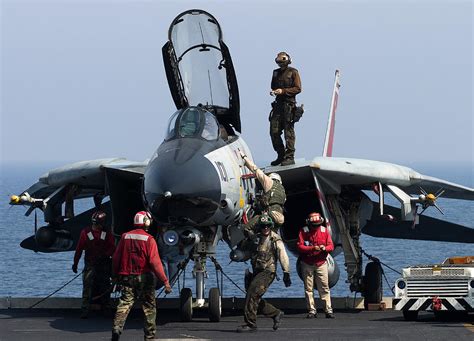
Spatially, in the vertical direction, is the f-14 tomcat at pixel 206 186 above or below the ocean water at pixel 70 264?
above

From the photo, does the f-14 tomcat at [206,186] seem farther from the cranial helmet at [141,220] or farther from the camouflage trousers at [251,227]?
the cranial helmet at [141,220]

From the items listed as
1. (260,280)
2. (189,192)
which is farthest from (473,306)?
(189,192)

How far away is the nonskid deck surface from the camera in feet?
53.3

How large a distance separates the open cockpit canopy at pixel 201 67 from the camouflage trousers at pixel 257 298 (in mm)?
3894

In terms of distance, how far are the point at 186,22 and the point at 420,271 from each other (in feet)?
17.8

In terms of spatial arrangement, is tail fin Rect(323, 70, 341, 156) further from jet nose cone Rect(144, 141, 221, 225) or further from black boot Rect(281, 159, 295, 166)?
jet nose cone Rect(144, 141, 221, 225)

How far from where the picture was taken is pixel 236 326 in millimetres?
17906

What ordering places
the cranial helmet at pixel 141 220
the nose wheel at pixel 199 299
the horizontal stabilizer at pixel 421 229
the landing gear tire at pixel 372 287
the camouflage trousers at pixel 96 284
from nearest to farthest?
the cranial helmet at pixel 141 220, the nose wheel at pixel 199 299, the camouflage trousers at pixel 96 284, the landing gear tire at pixel 372 287, the horizontal stabilizer at pixel 421 229

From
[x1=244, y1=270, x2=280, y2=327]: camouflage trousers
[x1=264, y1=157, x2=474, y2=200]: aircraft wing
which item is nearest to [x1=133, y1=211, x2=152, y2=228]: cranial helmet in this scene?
[x1=244, y1=270, x2=280, y2=327]: camouflage trousers

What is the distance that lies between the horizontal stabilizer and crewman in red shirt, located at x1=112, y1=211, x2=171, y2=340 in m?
9.51

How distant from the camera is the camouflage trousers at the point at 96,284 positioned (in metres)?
19.7

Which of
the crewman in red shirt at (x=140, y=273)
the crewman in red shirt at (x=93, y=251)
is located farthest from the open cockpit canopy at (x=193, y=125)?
the crewman in red shirt at (x=140, y=273)

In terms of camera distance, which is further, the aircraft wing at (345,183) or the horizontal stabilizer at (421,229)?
the horizontal stabilizer at (421,229)

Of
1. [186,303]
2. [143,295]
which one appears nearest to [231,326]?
[186,303]
